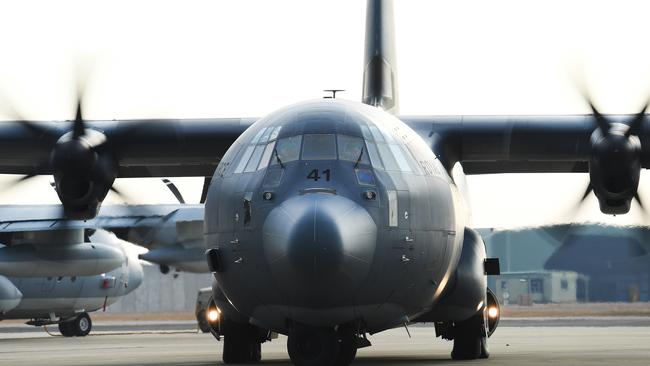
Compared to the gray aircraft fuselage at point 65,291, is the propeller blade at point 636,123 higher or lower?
higher

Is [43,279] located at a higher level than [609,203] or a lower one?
lower

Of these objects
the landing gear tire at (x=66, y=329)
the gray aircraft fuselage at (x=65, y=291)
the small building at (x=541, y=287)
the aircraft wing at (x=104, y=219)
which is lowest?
the small building at (x=541, y=287)

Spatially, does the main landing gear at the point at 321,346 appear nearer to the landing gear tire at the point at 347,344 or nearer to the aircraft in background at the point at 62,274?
the landing gear tire at the point at 347,344

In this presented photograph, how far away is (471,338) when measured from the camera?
60.1ft

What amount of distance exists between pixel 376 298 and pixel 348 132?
215 cm

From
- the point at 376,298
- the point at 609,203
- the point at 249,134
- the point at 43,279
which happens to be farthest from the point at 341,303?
the point at 43,279

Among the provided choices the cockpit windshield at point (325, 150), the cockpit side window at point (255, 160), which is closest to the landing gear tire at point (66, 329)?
the cockpit windshield at point (325, 150)

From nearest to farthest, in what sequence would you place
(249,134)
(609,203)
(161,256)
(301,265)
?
(301,265)
(249,134)
(609,203)
(161,256)

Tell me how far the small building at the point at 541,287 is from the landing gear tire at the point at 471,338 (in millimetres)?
46028

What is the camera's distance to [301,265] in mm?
13086

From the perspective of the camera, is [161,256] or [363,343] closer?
[363,343]

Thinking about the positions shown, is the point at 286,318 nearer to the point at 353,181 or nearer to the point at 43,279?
the point at 353,181

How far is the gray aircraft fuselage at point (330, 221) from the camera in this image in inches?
522

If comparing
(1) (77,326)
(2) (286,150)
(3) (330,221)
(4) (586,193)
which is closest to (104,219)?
(1) (77,326)
